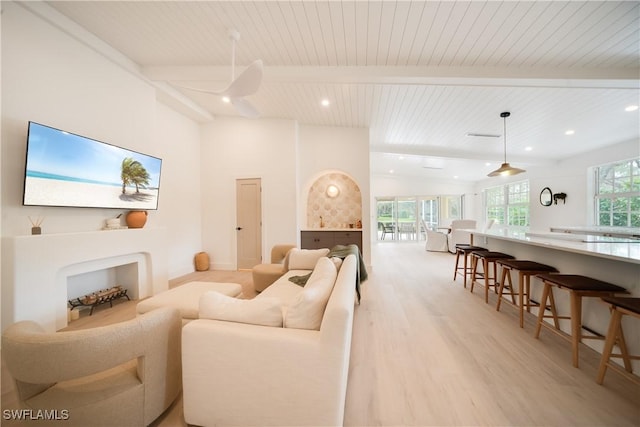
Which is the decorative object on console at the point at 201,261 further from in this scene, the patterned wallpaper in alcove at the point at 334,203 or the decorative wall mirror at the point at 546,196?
the decorative wall mirror at the point at 546,196

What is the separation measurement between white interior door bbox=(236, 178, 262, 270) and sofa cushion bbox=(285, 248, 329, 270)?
189 centimetres

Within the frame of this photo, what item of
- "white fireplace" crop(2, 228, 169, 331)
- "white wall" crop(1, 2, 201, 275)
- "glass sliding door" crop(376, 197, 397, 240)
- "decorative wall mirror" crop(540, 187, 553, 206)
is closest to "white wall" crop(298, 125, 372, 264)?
"white wall" crop(1, 2, 201, 275)

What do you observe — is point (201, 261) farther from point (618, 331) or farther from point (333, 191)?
point (618, 331)

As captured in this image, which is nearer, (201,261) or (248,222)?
(201,261)

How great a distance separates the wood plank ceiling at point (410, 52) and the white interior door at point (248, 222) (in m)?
1.68

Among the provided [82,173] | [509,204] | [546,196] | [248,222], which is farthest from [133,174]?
[509,204]

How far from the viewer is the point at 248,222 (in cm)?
507

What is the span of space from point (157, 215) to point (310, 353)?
3987mm

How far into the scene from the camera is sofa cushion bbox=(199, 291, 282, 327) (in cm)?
137

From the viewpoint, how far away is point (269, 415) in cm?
124

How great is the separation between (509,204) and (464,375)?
9282mm

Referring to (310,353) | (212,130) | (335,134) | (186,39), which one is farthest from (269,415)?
(212,130)

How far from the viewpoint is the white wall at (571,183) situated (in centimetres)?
533

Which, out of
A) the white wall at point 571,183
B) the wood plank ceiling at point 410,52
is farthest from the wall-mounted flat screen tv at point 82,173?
the white wall at point 571,183
